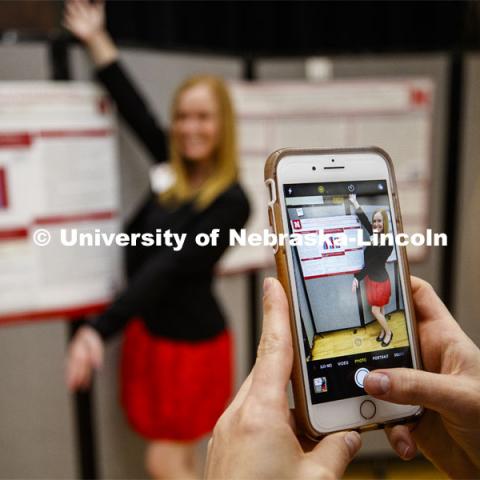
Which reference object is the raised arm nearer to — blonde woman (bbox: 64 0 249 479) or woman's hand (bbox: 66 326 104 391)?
blonde woman (bbox: 64 0 249 479)

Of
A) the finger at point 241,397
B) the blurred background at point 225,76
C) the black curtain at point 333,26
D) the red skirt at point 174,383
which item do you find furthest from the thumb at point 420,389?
the black curtain at point 333,26

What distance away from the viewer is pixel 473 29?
4.34 ft

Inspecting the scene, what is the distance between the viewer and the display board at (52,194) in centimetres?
97

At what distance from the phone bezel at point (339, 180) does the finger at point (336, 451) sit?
1 cm

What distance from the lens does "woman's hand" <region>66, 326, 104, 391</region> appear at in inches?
39.2

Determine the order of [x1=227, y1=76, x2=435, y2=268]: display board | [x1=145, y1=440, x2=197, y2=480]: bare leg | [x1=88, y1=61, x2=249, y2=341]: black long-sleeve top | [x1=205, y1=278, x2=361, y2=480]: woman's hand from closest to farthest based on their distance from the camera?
[x1=205, y1=278, x2=361, y2=480]: woman's hand, [x1=88, y1=61, x2=249, y2=341]: black long-sleeve top, [x1=145, y1=440, x2=197, y2=480]: bare leg, [x1=227, y1=76, x2=435, y2=268]: display board

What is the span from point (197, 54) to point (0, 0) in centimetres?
44

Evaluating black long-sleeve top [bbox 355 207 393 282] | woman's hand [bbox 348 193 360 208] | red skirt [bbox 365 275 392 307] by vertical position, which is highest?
woman's hand [bbox 348 193 360 208]

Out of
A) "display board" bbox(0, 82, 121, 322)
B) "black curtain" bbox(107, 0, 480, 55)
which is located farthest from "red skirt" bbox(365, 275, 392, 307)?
"black curtain" bbox(107, 0, 480, 55)

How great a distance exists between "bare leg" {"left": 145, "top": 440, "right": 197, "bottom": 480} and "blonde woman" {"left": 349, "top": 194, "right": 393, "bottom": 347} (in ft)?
2.66

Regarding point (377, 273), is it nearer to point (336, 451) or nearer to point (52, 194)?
point (336, 451)

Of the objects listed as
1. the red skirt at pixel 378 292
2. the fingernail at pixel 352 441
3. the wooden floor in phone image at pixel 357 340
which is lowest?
the fingernail at pixel 352 441

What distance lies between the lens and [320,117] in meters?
1.28

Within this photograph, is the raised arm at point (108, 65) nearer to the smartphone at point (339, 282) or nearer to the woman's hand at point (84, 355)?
the woman's hand at point (84, 355)
